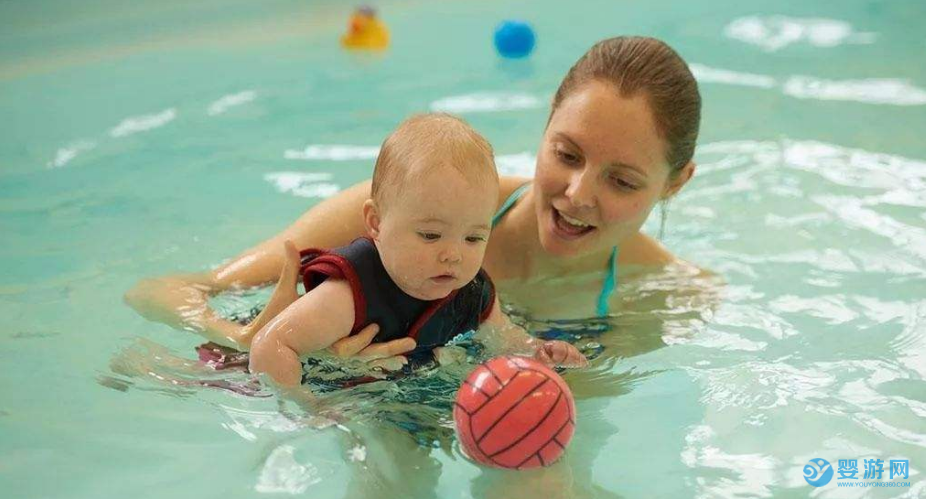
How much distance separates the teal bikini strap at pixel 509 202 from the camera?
12.0 feet

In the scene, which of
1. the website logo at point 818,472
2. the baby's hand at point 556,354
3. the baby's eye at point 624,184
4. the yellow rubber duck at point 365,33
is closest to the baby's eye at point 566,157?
the baby's eye at point 624,184

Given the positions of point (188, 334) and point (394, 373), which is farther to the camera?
point (188, 334)

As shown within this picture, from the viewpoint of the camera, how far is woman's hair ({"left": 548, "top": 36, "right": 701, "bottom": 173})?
3.14 metres

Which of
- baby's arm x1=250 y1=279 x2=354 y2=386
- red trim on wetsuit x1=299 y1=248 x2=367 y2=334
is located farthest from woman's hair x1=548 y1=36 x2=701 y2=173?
baby's arm x1=250 y1=279 x2=354 y2=386

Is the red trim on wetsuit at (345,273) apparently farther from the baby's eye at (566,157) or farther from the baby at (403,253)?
the baby's eye at (566,157)

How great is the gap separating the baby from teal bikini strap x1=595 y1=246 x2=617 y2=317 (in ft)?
3.00

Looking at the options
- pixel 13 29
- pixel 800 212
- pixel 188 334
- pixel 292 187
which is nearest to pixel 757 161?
pixel 800 212

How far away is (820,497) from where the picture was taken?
288cm

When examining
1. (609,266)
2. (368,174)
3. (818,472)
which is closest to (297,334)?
(609,266)

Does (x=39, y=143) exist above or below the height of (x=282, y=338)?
below

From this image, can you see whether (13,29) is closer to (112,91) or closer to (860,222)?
(112,91)

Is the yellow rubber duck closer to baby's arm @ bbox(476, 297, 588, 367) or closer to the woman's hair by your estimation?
the woman's hair

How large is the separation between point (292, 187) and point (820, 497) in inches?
117

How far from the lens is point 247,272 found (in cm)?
343
